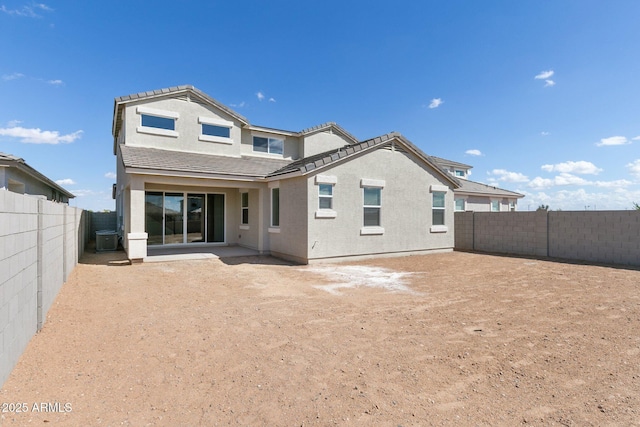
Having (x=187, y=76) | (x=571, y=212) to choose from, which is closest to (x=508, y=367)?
(x=571, y=212)

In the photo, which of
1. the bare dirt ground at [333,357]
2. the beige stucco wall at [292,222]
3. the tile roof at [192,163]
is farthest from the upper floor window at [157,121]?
the bare dirt ground at [333,357]

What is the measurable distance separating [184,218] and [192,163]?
3.65m

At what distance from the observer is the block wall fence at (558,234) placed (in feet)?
36.9

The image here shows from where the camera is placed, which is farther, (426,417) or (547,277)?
(547,277)

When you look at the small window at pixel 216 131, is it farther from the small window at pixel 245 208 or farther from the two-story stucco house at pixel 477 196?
the two-story stucco house at pixel 477 196

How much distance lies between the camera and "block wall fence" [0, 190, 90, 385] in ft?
10.5

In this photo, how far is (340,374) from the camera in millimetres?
3500

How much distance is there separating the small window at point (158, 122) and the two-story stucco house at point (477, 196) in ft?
50.0

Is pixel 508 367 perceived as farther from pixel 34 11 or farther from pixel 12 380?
pixel 34 11

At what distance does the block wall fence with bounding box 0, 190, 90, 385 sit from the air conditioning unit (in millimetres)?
9677

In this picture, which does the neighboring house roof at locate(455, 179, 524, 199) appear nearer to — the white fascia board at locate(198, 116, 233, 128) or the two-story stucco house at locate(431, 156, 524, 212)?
the two-story stucco house at locate(431, 156, 524, 212)

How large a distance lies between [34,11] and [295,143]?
11836 millimetres

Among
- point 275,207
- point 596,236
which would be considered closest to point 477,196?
point 596,236

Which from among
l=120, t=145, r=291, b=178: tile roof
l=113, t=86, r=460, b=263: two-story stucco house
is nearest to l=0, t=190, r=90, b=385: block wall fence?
l=120, t=145, r=291, b=178: tile roof
